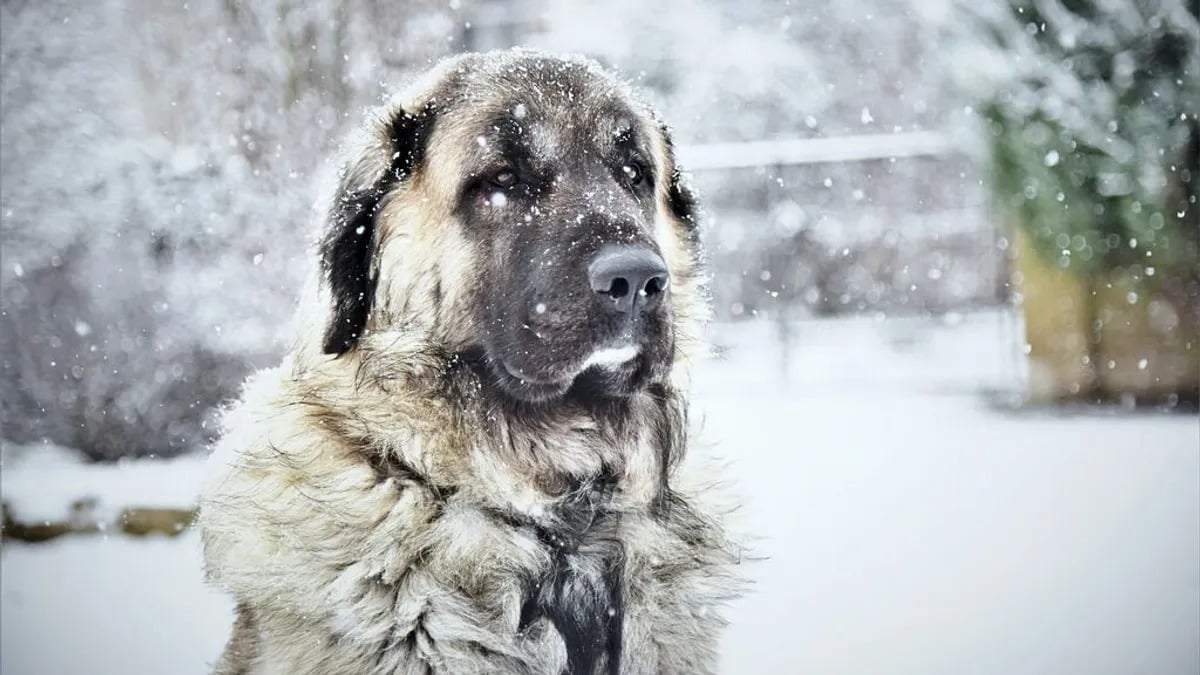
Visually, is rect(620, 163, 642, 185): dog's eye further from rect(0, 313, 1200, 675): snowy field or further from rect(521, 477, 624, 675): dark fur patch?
rect(521, 477, 624, 675): dark fur patch

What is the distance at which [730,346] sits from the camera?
2.77 metres

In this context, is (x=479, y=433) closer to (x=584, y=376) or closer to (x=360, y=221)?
(x=584, y=376)

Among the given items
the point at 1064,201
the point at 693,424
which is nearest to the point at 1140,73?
the point at 1064,201

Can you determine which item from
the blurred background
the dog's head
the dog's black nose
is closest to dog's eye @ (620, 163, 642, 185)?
the dog's head

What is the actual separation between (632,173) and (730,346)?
1.39 metres

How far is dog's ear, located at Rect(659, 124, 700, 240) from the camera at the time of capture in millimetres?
1591

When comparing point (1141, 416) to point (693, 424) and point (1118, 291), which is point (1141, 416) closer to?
point (1118, 291)

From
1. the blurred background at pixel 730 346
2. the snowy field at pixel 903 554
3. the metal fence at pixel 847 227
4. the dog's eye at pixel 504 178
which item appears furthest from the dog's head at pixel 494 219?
the metal fence at pixel 847 227

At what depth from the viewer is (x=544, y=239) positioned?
1.30 m

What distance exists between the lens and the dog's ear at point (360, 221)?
1369 millimetres

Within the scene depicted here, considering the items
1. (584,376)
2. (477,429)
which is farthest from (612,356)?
(477,429)

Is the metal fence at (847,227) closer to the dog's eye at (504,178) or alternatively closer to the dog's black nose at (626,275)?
the dog's eye at (504,178)

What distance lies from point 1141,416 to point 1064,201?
74cm

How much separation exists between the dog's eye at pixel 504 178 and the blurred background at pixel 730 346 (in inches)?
42.8
